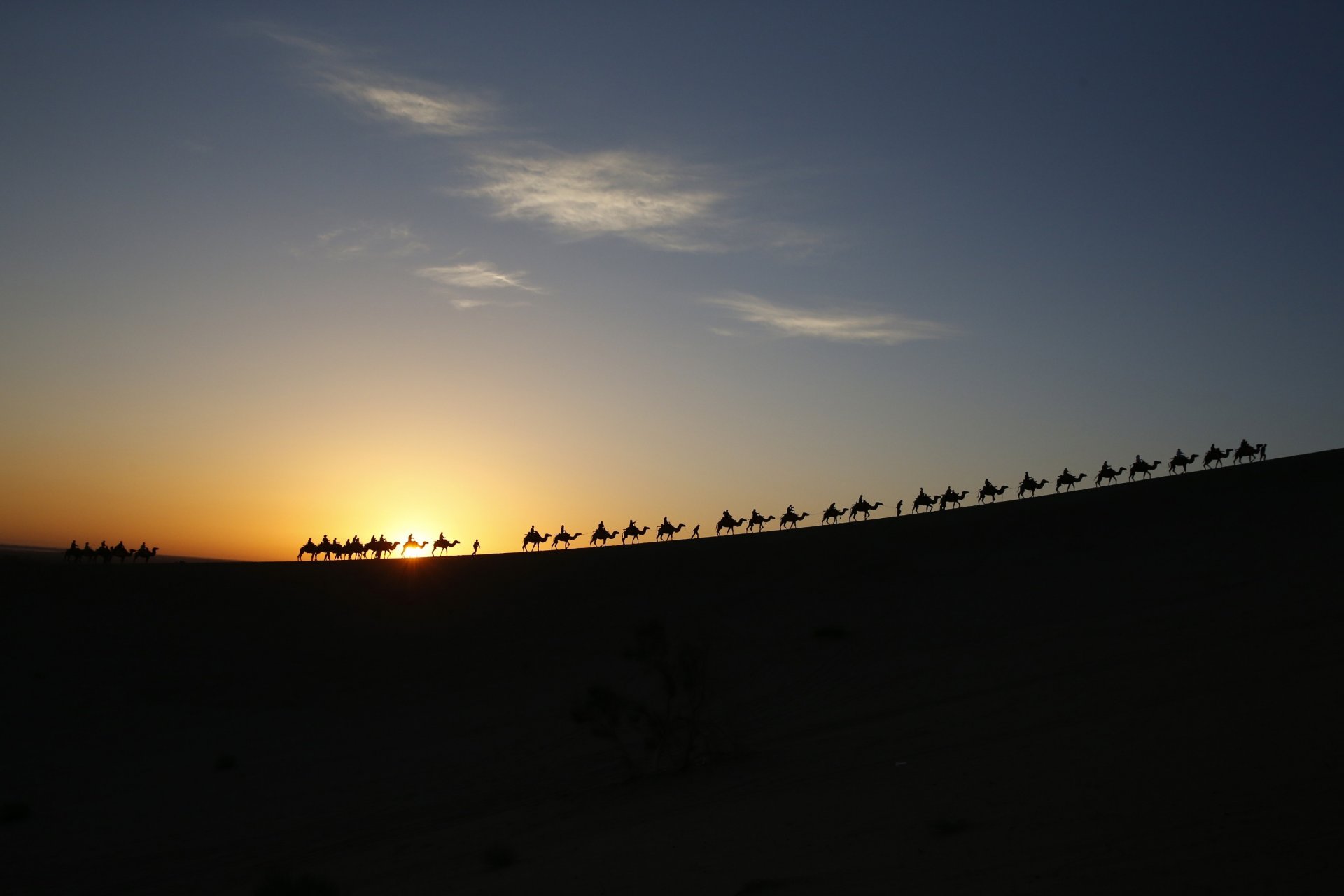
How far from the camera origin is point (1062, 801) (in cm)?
1172

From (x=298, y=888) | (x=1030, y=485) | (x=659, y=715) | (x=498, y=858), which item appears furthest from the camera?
(x=1030, y=485)

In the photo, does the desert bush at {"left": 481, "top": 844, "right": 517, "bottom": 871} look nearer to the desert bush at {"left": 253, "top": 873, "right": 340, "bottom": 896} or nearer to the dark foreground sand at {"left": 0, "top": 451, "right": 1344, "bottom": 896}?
the dark foreground sand at {"left": 0, "top": 451, "right": 1344, "bottom": 896}

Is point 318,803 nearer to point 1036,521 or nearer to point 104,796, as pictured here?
point 104,796

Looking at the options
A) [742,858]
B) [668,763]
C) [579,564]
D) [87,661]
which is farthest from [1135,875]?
[579,564]

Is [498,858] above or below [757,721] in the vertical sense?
below

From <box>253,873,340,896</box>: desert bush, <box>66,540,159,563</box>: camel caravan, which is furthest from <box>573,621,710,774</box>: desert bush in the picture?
<box>66,540,159,563</box>: camel caravan

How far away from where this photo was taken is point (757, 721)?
21078 mm

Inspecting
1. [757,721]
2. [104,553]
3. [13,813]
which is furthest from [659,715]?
[104,553]

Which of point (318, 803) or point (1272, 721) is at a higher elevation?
point (1272, 721)

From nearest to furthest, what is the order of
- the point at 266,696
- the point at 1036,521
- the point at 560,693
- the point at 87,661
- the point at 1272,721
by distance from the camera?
the point at 1272,721, the point at 560,693, the point at 266,696, the point at 87,661, the point at 1036,521

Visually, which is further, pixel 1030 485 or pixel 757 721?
pixel 1030 485

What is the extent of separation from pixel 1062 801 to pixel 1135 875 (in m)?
2.45

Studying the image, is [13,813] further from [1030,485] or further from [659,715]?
[1030,485]

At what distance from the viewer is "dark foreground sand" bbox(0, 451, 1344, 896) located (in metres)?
11.3
